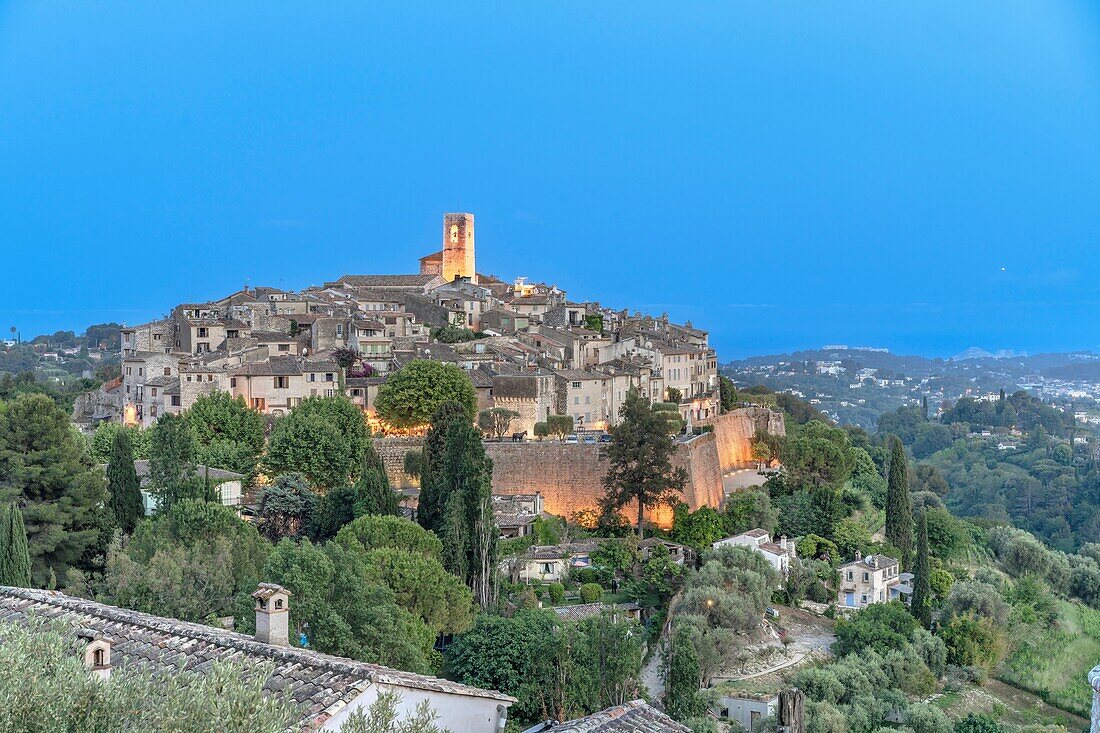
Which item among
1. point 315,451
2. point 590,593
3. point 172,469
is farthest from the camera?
point 315,451

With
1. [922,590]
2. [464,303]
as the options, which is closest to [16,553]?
[922,590]

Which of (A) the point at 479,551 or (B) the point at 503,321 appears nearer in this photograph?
(A) the point at 479,551

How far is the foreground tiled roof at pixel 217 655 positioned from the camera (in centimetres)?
814

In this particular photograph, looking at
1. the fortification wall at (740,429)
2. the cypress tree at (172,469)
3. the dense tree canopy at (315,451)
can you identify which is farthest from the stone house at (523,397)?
the cypress tree at (172,469)

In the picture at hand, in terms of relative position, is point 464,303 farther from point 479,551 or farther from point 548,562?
point 479,551

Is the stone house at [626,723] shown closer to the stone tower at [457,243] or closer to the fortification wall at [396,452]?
the fortification wall at [396,452]

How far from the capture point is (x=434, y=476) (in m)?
26.5

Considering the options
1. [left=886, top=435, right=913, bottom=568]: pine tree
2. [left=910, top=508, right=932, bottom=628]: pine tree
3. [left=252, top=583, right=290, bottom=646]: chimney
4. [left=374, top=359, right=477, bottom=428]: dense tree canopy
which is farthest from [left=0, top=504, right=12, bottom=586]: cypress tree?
[left=886, top=435, right=913, bottom=568]: pine tree

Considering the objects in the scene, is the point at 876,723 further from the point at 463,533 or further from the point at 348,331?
the point at 348,331

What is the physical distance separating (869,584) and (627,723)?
77.1 feet

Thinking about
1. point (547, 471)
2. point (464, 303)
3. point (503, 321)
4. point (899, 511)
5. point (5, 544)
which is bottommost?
point (899, 511)

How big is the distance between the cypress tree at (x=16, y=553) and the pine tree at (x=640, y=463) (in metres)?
16.8

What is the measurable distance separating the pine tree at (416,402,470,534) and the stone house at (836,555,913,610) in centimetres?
1196

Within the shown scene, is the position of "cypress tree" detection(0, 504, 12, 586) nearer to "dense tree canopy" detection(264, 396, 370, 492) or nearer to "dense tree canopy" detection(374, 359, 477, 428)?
"dense tree canopy" detection(264, 396, 370, 492)
